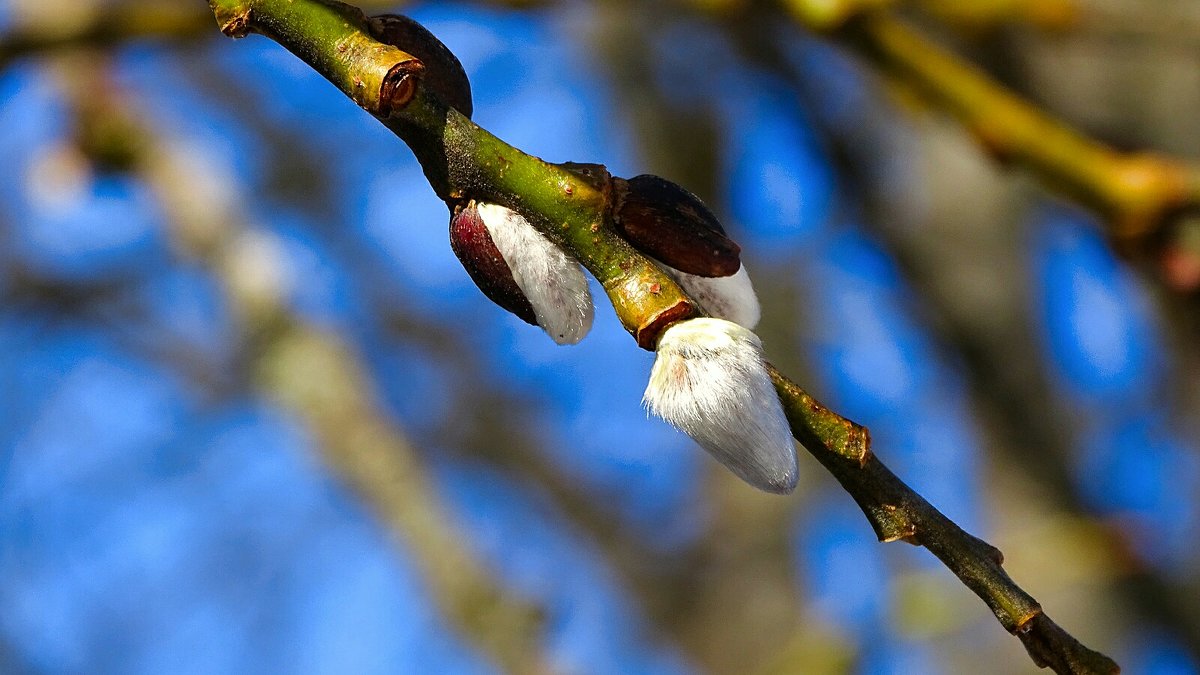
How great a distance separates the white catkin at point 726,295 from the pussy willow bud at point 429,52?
152 millimetres

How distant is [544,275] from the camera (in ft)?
1.99

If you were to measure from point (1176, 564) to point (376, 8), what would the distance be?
1.67m

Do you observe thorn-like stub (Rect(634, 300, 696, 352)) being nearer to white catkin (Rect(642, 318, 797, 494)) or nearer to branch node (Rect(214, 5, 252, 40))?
white catkin (Rect(642, 318, 797, 494))

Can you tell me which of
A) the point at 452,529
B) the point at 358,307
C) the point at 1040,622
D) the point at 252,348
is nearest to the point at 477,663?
the point at 452,529

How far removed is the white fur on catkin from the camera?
589mm

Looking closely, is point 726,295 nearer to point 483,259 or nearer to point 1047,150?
point 483,259

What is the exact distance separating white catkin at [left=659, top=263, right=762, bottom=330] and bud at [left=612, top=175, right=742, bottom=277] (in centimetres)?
2

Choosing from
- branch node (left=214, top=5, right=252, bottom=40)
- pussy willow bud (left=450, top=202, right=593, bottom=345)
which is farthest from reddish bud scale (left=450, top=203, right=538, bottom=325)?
branch node (left=214, top=5, right=252, bottom=40)

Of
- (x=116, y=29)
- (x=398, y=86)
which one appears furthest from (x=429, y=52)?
(x=116, y=29)

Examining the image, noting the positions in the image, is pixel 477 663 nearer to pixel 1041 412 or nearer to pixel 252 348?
pixel 252 348

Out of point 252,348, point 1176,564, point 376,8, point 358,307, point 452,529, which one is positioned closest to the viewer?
point 376,8

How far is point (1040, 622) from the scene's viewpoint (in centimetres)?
55

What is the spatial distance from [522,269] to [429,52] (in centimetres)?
12

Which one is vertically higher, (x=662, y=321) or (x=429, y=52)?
(x=429, y=52)
